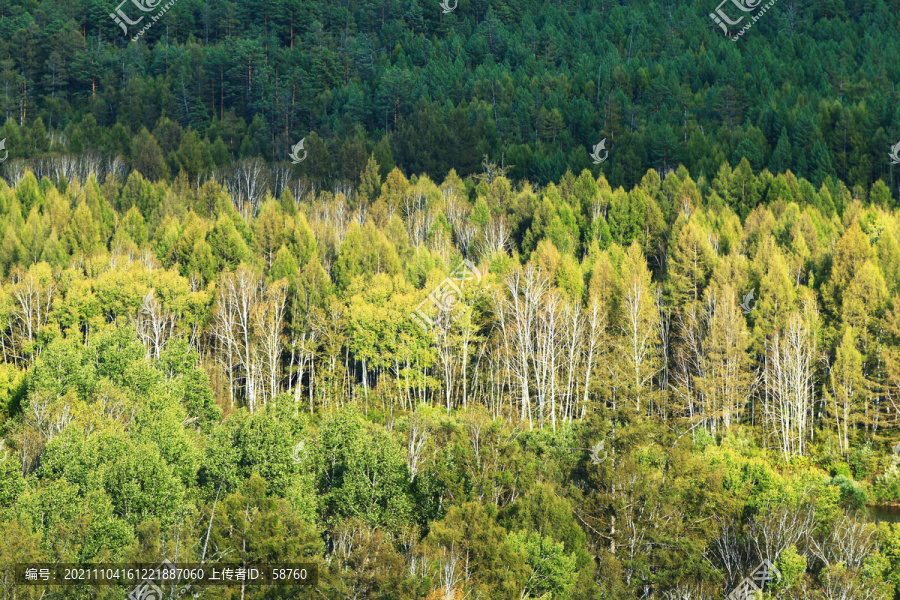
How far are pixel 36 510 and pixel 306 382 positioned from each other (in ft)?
119

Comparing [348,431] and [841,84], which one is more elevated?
[841,84]

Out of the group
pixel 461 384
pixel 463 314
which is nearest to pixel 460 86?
pixel 463 314

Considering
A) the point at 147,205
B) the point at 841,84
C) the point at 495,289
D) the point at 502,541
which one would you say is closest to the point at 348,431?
the point at 502,541

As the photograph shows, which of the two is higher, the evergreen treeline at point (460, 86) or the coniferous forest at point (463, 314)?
the evergreen treeline at point (460, 86)

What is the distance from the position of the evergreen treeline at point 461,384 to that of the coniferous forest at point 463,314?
0.22m

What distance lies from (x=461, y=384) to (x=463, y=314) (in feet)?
16.7

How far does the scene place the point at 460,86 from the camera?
139 meters

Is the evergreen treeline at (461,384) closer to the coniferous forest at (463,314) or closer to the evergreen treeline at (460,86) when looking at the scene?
the coniferous forest at (463,314)

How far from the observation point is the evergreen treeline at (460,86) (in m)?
109

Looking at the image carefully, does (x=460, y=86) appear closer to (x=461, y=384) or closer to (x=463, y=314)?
(x=463, y=314)

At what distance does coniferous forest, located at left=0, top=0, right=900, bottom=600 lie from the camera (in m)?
40.7

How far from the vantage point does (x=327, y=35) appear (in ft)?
535

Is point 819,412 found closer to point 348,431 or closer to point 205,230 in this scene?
point 348,431

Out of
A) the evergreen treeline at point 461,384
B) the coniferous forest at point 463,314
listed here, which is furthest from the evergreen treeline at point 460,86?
the evergreen treeline at point 461,384
